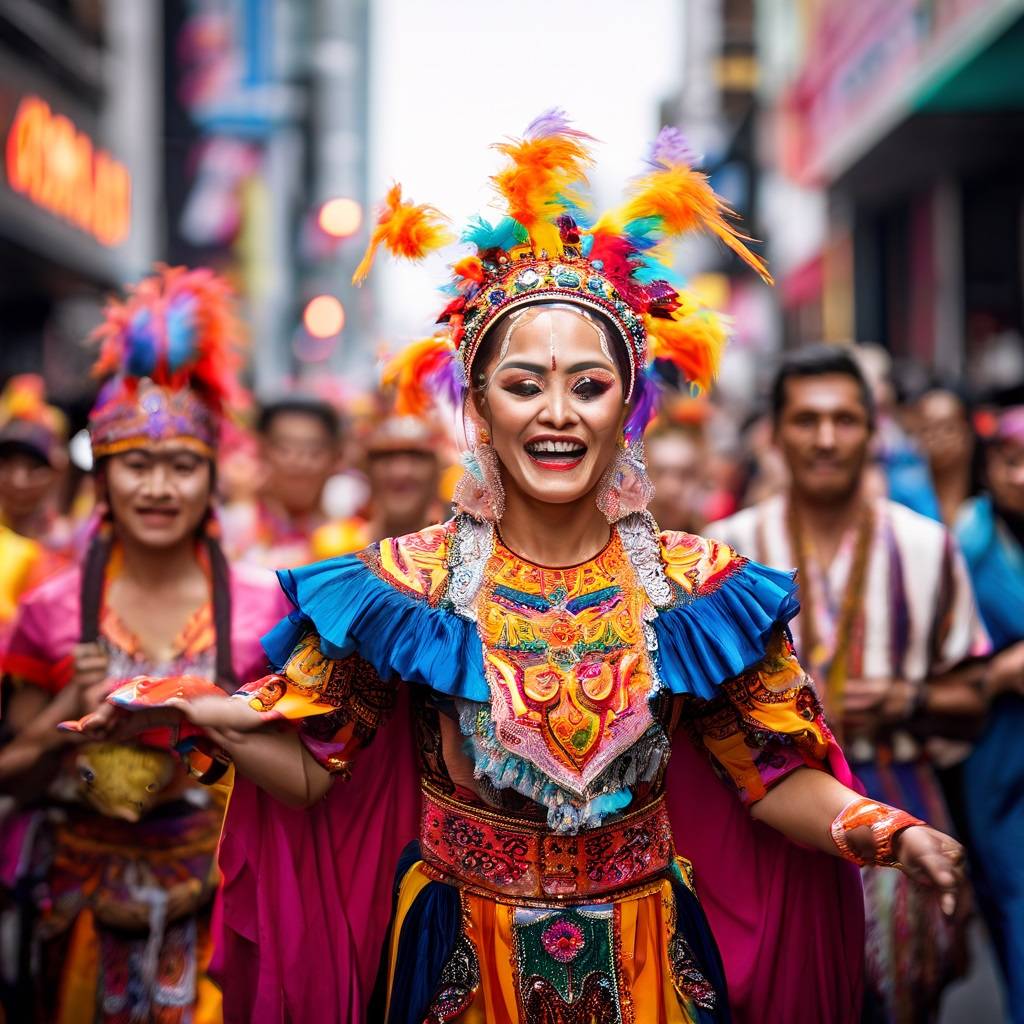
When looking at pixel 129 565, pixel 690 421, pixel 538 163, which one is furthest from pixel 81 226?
pixel 538 163

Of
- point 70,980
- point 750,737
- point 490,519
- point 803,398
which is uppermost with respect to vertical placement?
point 803,398

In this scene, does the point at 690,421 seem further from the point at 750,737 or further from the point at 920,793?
the point at 750,737

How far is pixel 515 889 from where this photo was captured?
3.09m

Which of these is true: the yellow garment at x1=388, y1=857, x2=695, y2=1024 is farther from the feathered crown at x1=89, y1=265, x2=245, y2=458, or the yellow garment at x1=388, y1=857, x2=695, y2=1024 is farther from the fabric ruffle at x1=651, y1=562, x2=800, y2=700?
the feathered crown at x1=89, y1=265, x2=245, y2=458

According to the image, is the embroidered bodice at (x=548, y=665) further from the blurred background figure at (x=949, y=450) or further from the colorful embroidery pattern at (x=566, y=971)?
the blurred background figure at (x=949, y=450)

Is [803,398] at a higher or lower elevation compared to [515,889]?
higher

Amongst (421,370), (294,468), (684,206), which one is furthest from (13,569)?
(684,206)

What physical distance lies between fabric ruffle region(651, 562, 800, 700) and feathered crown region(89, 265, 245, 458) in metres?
1.99

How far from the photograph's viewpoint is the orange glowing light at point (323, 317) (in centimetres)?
804

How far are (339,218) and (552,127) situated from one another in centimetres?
524

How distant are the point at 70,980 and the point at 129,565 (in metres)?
1.21

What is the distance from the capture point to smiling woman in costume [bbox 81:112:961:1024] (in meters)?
3.04

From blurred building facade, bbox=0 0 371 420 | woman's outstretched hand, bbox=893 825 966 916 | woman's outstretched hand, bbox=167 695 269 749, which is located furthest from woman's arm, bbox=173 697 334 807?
blurred building facade, bbox=0 0 371 420

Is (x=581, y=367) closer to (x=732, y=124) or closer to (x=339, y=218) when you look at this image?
(x=339, y=218)
